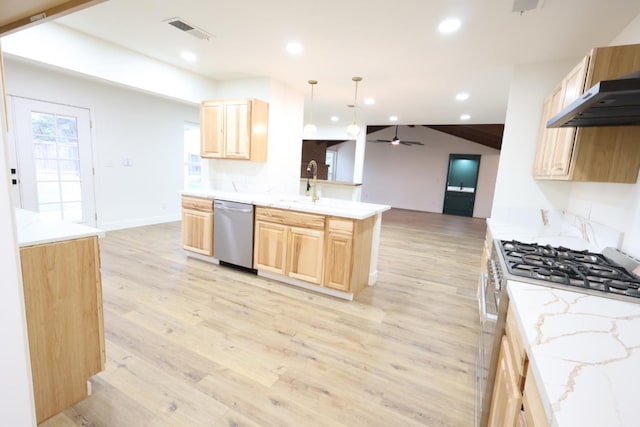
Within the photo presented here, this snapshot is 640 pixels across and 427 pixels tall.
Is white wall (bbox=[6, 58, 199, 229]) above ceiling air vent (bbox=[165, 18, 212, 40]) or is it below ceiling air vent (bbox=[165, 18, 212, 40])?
below

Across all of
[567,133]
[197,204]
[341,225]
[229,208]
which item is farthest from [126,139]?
[567,133]

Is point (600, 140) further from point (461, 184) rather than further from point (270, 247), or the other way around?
point (461, 184)

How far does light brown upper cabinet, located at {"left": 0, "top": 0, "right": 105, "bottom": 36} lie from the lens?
1.17 m

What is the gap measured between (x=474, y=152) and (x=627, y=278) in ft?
33.1

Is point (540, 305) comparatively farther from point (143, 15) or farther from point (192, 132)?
point (192, 132)

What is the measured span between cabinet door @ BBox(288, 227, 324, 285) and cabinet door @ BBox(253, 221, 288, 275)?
0.11 m

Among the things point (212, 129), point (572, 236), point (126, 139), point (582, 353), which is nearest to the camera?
point (582, 353)

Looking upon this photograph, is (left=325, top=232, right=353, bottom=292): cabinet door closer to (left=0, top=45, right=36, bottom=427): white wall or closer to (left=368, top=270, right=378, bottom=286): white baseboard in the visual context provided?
(left=368, top=270, right=378, bottom=286): white baseboard

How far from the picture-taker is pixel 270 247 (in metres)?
3.37

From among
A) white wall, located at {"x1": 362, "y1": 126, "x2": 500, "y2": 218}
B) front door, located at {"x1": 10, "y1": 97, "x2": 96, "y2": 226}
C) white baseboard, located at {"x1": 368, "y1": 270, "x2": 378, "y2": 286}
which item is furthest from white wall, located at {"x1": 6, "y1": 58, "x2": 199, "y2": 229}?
white wall, located at {"x1": 362, "y1": 126, "x2": 500, "y2": 218}

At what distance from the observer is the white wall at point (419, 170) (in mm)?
10211

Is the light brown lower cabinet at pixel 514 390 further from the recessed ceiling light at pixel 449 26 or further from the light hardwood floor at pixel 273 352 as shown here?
the recessed ceiling light at pixel 449 26

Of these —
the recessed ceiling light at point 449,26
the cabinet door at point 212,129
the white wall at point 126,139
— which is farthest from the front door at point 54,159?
the recessed ceiling light at point 449,26

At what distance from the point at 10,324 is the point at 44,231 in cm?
65
